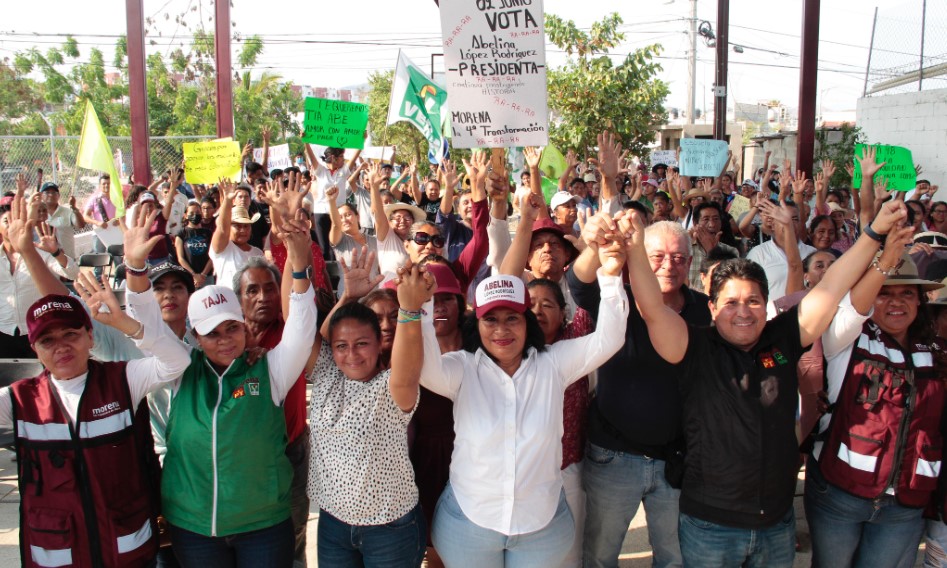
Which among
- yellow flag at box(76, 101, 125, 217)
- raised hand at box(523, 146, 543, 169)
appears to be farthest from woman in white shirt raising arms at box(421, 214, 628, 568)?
yellow flag at box(76, 101, 125, 217)

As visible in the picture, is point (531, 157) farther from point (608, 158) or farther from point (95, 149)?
point (95, 149)

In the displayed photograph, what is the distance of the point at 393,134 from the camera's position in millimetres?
26609

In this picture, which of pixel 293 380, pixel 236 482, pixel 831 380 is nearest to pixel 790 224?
pixel 831 380

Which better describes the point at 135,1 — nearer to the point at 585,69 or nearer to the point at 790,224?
the point at 585,69

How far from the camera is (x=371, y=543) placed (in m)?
2.66

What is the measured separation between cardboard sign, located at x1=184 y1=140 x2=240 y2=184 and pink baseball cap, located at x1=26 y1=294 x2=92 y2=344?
606 centimetres

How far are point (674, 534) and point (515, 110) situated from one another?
2.84 metres

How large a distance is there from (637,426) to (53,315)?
7.33 ft

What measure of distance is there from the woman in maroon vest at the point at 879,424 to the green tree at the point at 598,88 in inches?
378

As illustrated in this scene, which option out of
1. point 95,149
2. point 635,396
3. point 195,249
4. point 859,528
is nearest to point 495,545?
point 635,396

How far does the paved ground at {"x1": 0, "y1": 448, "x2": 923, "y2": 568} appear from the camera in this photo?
387 cm

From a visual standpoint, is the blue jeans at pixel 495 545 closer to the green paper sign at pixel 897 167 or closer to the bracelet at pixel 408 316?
the bracelet at pixel 408 316

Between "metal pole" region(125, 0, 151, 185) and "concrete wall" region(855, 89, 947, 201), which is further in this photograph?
"concrete wall" region(855, 89, 947, 201)

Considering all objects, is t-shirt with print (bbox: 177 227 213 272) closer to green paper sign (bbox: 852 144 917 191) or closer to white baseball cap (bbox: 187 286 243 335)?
white baseball cap (bbox: 187 286 243 335)
